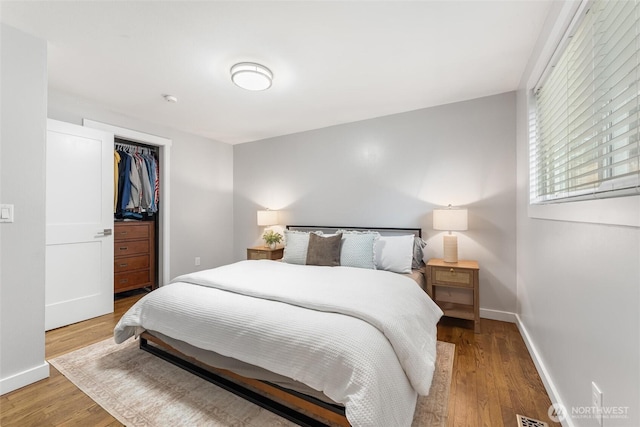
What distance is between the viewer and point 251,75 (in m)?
2.29

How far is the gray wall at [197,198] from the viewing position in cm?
396

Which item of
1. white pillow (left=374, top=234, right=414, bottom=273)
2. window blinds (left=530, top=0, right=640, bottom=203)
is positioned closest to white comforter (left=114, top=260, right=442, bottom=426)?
white pillow (left=374, top=234, right=414, bottom=273)

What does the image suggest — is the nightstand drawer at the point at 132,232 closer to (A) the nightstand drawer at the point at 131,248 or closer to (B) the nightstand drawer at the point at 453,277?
(A) the nightstand drawer at the point at 131,248

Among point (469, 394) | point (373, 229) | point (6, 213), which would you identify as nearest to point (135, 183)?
point (6, 213)

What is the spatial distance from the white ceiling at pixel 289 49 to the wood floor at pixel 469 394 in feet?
7.87

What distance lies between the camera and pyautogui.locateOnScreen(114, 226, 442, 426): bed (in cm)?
126

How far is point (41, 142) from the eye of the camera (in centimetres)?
191

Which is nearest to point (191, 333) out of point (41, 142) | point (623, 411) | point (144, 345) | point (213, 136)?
point (144, 345)

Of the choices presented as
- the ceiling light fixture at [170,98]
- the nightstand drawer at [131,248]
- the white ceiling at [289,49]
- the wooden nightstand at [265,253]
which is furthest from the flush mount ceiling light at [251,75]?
the nightstand drawer at [131,248]

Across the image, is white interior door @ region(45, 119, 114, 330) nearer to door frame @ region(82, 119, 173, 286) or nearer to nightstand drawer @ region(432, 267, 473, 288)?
door frame @ region(82, 119, 173, 286)

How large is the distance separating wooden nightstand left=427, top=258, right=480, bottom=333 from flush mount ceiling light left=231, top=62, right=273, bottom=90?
94.1 inches

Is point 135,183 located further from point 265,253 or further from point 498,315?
point 498,315

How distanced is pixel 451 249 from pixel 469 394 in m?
1.41

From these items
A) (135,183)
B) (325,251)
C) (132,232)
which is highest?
(135,183)
